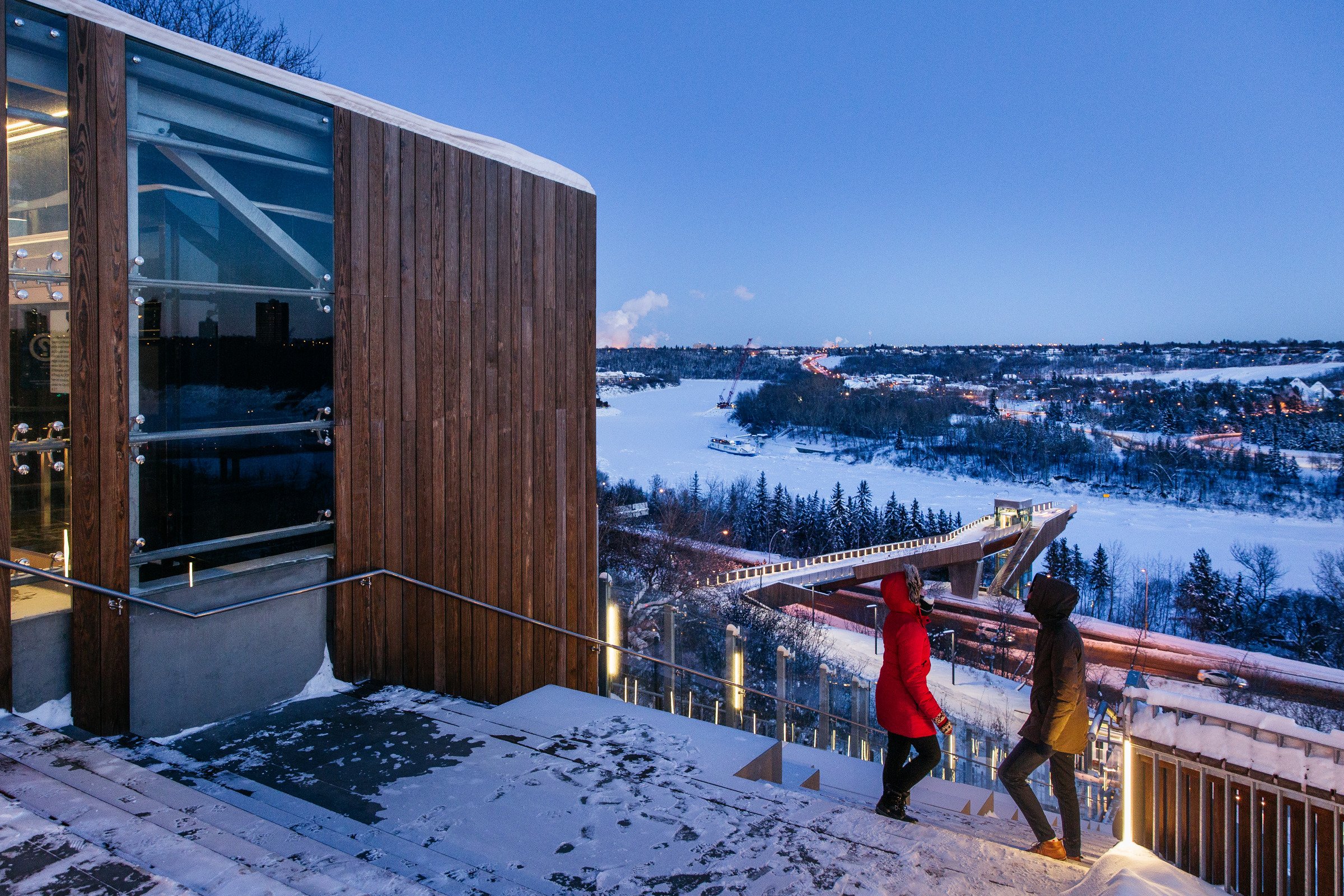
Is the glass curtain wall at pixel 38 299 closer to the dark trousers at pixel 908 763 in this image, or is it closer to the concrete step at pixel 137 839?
the concrete step at pixel 137 839

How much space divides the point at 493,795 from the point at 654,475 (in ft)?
225

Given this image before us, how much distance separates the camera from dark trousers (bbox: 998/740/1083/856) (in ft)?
11.5

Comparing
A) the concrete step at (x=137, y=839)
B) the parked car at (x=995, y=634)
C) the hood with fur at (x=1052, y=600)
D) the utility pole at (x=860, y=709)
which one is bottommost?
the parked car at (x=995, y=634)

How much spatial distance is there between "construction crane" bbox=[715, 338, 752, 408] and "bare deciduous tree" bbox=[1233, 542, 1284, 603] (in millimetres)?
72496

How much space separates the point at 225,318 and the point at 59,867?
110 inches

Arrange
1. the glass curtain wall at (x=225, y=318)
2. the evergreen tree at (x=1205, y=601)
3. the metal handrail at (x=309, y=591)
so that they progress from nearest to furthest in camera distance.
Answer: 1. the metal handrail at (x=309, y=591)
2. the glass curtain wall at (x=225, y=318)
3. the evergreen tree at (x=1205, y=601)

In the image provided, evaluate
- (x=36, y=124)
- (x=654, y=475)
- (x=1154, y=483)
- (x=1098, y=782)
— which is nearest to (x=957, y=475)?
(x=1154, y=483)

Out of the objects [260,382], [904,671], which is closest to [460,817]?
[904,671]

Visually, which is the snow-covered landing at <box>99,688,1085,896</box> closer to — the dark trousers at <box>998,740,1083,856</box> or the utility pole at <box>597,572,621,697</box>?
the dark trousers at <box>998,740,1083,856</box>

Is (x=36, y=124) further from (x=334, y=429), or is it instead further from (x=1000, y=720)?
(x=1000, y=720)

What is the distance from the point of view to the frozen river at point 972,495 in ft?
205

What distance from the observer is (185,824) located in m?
2.54

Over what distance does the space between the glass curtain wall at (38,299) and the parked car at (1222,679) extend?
37.4 m

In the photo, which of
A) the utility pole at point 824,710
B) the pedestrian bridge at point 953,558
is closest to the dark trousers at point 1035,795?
the utility pole at point 824,710
